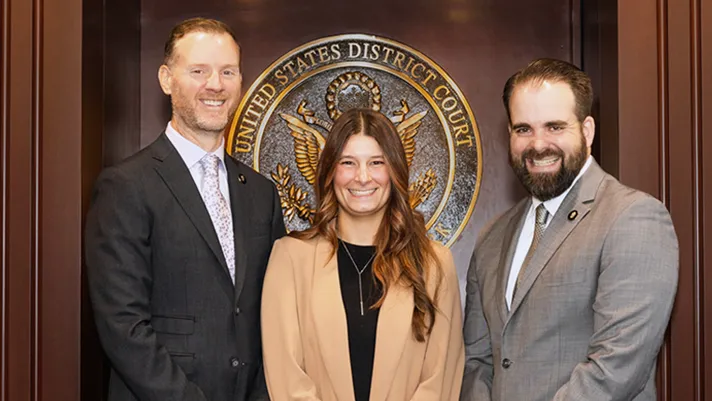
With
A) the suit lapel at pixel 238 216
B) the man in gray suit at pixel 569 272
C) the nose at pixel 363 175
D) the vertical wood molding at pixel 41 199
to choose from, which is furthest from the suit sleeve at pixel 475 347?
the vertical wood molding at pixel 41 199

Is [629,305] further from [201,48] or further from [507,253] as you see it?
[201,48]

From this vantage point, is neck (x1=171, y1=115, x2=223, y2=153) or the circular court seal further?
the circular court seal

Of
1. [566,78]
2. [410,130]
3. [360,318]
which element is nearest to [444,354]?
[360,318]

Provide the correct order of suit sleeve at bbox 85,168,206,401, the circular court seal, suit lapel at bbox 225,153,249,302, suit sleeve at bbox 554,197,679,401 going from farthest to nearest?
the circular court seal < suit lapel at bbox 225,153,249,302 < suit sleeve at bbox 85,168,206,401 < suit sleeve at bbox 554,197,679,401

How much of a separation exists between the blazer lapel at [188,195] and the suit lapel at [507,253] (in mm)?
827

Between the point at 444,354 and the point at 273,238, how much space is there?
697 mm

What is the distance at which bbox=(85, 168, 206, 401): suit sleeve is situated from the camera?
2625 mm

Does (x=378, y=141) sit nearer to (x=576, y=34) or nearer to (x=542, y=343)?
(x=542, y=343)

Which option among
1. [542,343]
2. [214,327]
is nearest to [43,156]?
[214,327]

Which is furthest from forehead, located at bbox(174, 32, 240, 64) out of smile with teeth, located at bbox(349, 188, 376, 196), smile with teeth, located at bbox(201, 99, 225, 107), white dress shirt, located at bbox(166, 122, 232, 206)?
smile with teeth, located at bbox(349, 188, 376, 196)

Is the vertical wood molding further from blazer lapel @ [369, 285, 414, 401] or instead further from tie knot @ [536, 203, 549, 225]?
tie knot @ [536, 203, 549, 225]

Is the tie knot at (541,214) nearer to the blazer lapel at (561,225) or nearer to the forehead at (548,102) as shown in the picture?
the blazer lapel at (561,225)

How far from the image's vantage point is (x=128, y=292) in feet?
8.71

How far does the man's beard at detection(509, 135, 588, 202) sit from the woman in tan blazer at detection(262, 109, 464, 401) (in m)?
0.42
